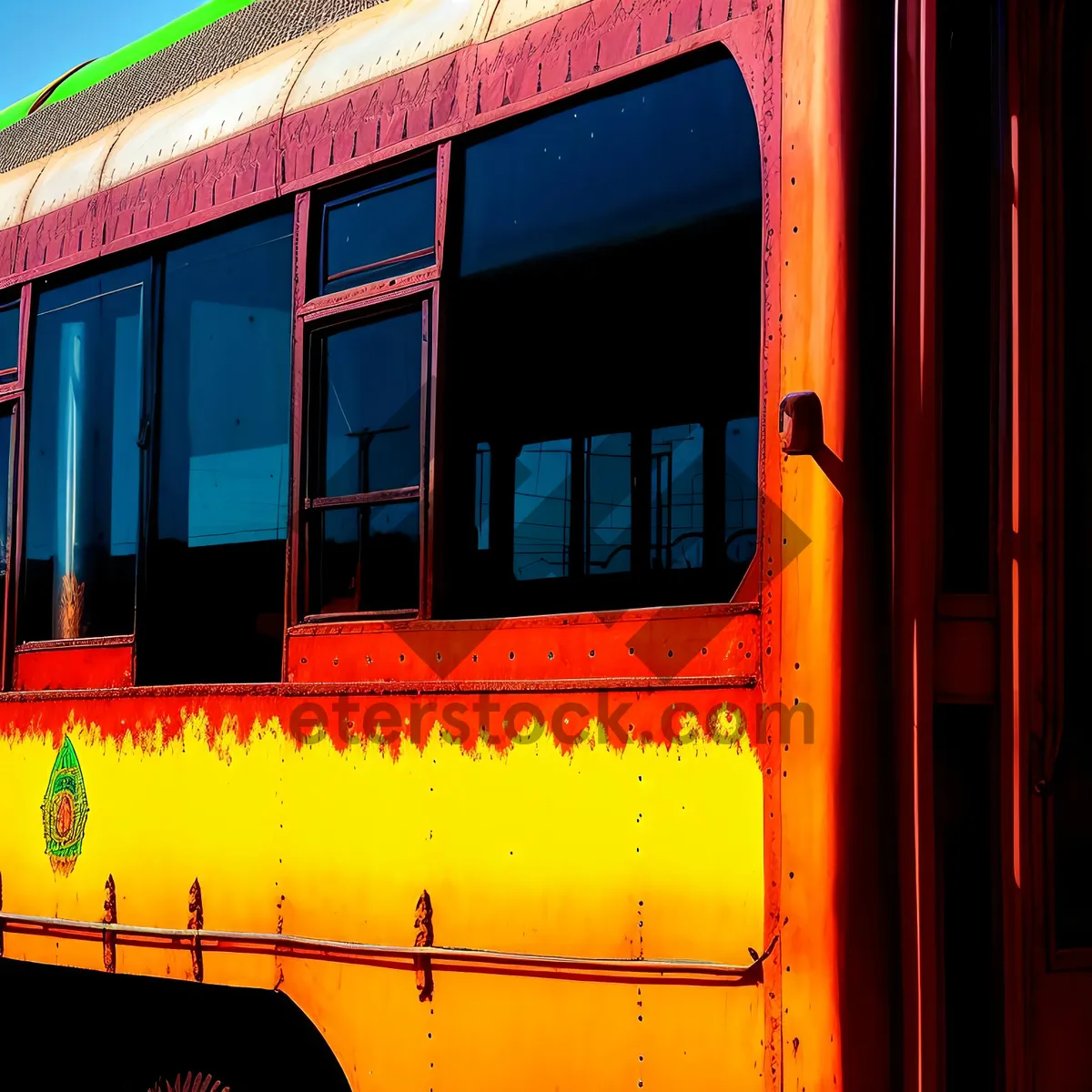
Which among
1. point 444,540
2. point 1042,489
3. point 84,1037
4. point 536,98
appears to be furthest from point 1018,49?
point 84,1037

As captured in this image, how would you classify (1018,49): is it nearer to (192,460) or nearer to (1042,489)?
(1042,489)

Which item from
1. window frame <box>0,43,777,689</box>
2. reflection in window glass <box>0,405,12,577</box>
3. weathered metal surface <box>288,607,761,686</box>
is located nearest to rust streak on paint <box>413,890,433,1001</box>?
weathered metal surface <box>288,607,761,686</box>

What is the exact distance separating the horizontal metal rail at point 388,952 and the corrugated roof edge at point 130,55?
286cm

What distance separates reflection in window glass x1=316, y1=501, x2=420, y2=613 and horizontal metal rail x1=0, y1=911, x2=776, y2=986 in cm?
82

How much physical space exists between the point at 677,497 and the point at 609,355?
1.24 feet

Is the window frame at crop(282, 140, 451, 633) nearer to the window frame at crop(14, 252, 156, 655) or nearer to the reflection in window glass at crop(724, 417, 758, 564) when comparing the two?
the window frame at crop(14, 252, 156, 655)

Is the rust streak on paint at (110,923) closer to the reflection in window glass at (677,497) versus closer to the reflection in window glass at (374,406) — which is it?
the reflection in window glass at (374,406)

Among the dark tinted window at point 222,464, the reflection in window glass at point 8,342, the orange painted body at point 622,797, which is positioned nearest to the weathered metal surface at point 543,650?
the orange painted body at point 622,797

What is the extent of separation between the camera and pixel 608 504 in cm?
352

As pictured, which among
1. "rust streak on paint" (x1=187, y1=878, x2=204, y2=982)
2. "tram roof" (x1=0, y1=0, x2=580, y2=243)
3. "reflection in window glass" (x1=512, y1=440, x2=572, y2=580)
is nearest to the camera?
"reflection in window glass" (x1=512, y1=440, x2=572, y2=580)

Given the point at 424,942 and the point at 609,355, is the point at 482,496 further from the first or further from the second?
the point at 424,942

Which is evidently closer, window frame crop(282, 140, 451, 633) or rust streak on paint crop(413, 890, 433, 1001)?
rust streak on paint crop(413, 890, 433, 1001)

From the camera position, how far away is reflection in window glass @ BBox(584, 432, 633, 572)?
349cm

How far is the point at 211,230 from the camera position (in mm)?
4566
